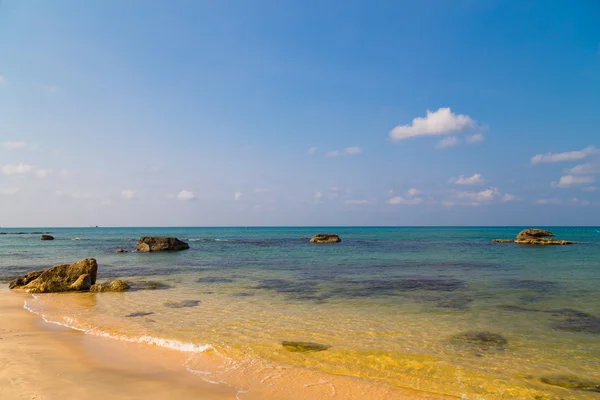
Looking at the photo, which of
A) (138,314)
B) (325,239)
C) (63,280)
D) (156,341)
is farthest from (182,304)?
(325,239)

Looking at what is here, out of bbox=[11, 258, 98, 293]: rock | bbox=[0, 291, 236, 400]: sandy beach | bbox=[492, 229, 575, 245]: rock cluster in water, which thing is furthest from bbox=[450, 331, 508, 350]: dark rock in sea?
bbox=[492, 229, 575, 245]: rock cluster in water

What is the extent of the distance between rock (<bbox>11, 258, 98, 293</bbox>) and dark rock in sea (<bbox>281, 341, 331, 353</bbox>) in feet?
48.8

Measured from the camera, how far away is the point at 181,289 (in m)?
19.5

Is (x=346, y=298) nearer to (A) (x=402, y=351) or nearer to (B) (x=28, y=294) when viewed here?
(A) (x=402, y=351)

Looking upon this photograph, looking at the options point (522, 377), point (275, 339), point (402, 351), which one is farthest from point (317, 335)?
point (522, 377)

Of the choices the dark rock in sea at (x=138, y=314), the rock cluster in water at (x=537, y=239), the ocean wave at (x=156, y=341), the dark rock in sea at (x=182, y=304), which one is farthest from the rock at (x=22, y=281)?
the rock cluster in water at (x=537, y=239)

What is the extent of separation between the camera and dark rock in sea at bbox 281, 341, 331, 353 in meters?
9.48

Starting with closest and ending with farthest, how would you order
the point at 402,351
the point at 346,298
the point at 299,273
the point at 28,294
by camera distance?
the point at 402,351
the point at 346,298
the point at 28,294
the point at 299,273

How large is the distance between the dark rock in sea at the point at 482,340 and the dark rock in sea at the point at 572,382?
1796 mm

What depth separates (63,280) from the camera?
1970cm

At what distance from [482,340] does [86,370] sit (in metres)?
10.2

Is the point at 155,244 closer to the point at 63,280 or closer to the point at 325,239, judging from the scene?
the point at 63,280

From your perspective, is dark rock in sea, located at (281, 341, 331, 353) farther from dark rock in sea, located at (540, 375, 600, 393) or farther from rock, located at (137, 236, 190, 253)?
rock, located at (137, 236, 190, 253)

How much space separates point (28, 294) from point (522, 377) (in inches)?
853
